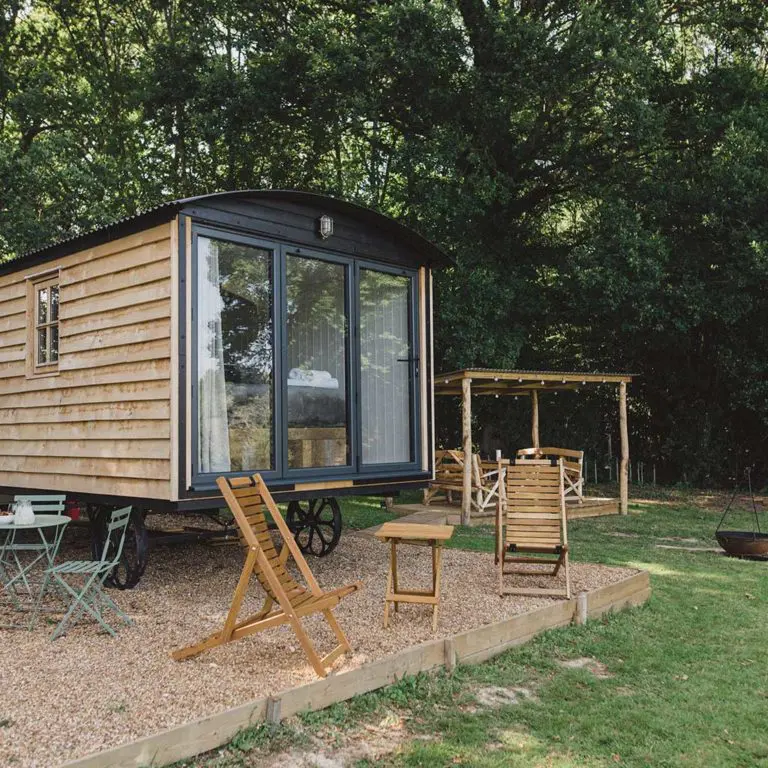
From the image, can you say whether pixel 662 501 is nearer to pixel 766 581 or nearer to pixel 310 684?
pixel 766 581

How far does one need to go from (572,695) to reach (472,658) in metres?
0.61

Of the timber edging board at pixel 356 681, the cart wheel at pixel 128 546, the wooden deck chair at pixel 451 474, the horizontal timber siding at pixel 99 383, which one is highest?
the horizontal timber siding at pixel 99 383

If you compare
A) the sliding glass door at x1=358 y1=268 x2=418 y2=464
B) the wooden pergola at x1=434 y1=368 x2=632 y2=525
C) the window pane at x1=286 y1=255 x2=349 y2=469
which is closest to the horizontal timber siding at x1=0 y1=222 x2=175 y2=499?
the window pane at x1=286 y1=255 x2=349 y2=469

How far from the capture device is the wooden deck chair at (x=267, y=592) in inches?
151

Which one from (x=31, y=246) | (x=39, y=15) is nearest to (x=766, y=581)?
(x=31, y=246)

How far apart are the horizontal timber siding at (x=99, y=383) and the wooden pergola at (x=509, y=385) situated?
5167mm

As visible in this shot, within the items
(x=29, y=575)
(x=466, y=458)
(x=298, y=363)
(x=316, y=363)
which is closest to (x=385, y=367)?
(x=316, y=363)

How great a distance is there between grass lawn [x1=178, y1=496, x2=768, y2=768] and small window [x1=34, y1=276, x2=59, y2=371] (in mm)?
4771

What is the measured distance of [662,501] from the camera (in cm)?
1350

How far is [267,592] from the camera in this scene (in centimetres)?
416

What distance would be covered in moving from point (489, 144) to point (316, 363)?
8.28 m

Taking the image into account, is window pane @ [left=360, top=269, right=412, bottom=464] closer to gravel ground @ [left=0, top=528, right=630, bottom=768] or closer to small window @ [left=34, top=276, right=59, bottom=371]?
gravel ground @ [left=0, top=528, right=630, bottom=768]

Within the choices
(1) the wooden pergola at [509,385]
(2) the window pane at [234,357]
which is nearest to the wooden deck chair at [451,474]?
(1) the wooden pergola at [509,385]

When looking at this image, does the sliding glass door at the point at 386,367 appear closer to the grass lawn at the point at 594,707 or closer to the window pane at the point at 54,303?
the grass lawn at the point at 594,707
